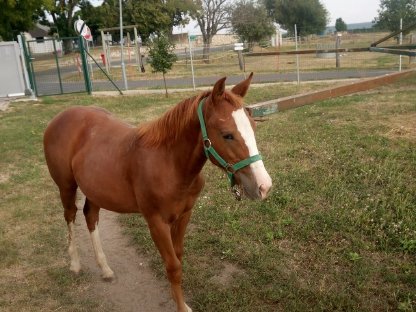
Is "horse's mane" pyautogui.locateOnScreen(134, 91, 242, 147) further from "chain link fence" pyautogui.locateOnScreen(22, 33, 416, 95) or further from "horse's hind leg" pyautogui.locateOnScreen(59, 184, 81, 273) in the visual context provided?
"chain link fence" pyautogui.locateOnScreen(22, 33, 416, 95)

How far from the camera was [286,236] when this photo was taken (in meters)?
4.00

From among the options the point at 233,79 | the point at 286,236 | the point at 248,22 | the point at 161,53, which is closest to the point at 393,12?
the point at 248,22

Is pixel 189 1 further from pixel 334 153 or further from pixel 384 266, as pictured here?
pixel 384 266

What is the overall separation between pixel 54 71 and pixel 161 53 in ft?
34.7

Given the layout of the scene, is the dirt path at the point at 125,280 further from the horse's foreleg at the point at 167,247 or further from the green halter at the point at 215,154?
the green halter at the point at 215,154

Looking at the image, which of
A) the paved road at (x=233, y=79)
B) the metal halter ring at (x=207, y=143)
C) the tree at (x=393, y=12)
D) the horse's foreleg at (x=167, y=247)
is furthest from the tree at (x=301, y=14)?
the metal halter ring at (x=207, y=143)

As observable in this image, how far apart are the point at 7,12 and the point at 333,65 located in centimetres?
2409

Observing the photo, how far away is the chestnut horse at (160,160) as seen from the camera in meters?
2.27

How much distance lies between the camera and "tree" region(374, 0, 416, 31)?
1256 inches

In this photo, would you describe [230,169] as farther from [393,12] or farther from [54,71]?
[393,12]

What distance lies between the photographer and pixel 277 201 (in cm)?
470

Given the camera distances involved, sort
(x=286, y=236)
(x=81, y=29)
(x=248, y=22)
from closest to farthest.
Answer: (x=286, y=236), (x=81, y=29), (x=248, y=22)

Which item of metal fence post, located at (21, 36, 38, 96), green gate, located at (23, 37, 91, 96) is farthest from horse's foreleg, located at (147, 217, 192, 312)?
metal fence post, located at (21, 36, 38, 96)

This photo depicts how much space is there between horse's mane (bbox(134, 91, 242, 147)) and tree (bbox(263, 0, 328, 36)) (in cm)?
5329
